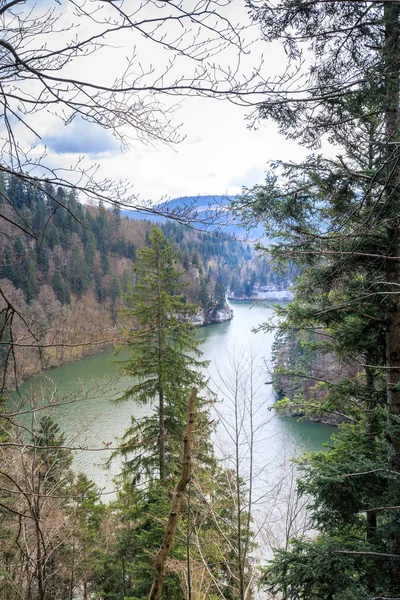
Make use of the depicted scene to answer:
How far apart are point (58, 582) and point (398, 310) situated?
778cm

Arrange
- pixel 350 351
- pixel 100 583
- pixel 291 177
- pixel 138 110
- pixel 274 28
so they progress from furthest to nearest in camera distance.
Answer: pixel 100 583
pixel 350 351
pixel 291 177
pixel 274 28
pixel 138 110

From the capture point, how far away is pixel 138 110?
1699mm

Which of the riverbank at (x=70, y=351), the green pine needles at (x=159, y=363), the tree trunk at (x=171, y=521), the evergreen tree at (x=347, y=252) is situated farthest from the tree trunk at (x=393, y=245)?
the green pine needles at (x=159, y=363)

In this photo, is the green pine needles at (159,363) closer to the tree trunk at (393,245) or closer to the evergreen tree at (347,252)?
the evergreen tree at (347,252)

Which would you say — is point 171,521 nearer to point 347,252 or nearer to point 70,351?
point 70,351

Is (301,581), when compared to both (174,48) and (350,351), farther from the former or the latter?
(174,48)

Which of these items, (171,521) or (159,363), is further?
(159,363)

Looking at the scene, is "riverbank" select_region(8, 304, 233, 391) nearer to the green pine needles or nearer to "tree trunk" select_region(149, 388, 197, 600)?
"tree trunk" select_region(149, 388, 197, 600)

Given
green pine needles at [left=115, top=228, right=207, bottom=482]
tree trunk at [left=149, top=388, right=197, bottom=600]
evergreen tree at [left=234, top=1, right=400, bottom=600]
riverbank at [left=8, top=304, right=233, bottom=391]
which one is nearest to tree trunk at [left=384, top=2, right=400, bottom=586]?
evergreen tree at [left=234, top=1, right=400, bottom=600]

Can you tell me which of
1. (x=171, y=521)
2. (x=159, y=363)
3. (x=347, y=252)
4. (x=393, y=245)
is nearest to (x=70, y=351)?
(x=171, y=521)

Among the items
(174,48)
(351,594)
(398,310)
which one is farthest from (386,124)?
(351,594)

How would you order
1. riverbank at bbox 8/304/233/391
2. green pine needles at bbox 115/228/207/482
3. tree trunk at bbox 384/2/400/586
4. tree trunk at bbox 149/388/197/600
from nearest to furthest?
tree trunk at bbox 149/388/197/600
riverbank at bbox 8/304/233/391
tree trunk at bbox 384/2/400/586
green pine needles at bbox 115/228/207/482

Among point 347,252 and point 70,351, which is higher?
point 347,252

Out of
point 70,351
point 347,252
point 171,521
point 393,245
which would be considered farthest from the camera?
point 393,245
